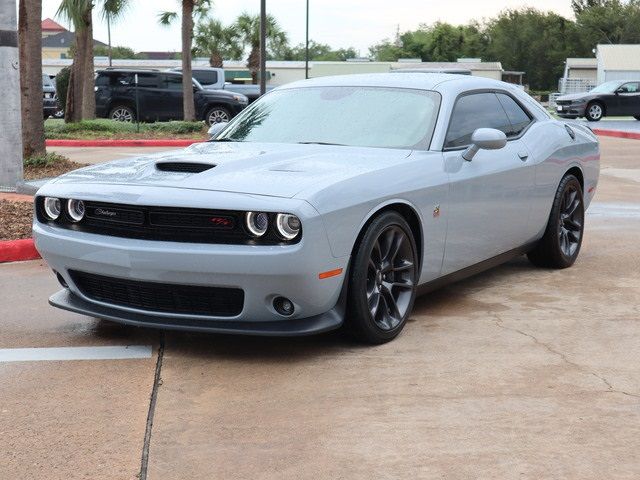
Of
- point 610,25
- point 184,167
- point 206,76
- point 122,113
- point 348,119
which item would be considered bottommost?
point 122,113

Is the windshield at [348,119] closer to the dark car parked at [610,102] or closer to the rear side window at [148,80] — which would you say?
the rear side window at [148,80]

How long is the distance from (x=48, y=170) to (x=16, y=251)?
5.51 m

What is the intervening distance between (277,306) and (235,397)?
58 cm

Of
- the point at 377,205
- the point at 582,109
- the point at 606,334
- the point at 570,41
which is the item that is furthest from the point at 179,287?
the point at 570,41

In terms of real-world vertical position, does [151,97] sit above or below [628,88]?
below

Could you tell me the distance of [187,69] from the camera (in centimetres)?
2628

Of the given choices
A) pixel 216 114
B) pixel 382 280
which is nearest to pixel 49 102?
pixel 216 114

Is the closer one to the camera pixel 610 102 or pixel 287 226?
pixel 287 226

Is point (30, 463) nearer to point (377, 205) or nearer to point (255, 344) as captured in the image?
point (255, 344)

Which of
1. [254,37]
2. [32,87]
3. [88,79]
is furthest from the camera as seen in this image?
[254,37]

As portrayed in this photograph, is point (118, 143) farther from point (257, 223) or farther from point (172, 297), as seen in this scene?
point (257, 223)

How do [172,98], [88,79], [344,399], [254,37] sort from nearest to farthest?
[344,399]
[88,79]
[172,98]
[254,37]

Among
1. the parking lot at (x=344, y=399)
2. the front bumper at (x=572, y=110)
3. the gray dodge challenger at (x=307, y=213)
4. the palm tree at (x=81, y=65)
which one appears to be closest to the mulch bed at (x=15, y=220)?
the parking lot at (x=344, y=399)

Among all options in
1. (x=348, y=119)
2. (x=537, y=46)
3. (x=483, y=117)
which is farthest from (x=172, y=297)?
(x=537, y=46)
